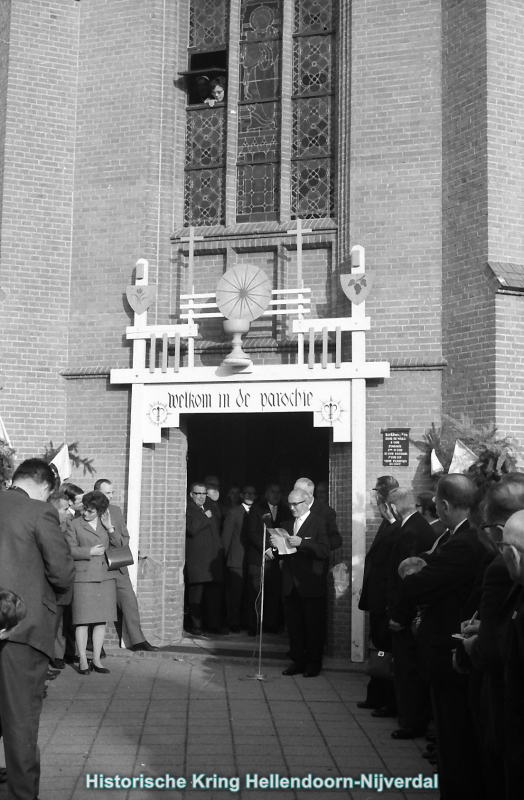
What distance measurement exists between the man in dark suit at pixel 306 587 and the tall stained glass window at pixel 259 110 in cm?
437

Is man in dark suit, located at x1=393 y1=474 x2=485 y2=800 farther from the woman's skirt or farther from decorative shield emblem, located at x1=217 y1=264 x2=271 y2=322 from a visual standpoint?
decorative shield emblem, located at x1=217 y1=264 x2=271 y2=322

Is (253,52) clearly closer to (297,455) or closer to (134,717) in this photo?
(297,455)

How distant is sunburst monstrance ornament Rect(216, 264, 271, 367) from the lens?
37.0 ft

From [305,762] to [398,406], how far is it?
5.23m

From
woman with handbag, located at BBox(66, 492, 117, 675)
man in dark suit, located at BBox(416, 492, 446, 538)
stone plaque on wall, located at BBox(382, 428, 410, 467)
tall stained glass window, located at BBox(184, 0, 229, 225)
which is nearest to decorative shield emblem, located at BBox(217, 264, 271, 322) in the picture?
tall stained glass window, located at BBox(184, 0, 229, 225)

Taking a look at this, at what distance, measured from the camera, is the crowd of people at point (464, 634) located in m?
3.84

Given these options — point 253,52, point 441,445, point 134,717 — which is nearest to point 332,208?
point 253,52

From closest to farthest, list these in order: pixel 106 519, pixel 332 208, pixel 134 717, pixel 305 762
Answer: pixel 305 762 < pixel 134 717 < pixel 106 519 < pixel 332 208

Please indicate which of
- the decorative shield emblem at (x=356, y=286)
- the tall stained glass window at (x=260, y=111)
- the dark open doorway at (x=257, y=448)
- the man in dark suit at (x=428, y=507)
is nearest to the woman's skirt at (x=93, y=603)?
the man in dark suit at (x=428, y=507)

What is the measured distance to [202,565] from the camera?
40.4 ft

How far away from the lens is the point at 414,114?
1148cm

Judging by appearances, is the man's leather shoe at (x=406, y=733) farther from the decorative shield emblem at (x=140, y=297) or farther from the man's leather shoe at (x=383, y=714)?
the decorative shield emblem at (x=140, y=297)

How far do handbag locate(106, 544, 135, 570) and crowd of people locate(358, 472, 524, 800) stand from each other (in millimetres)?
3285

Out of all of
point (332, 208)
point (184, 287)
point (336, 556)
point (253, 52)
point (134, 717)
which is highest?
point (253, 52)
